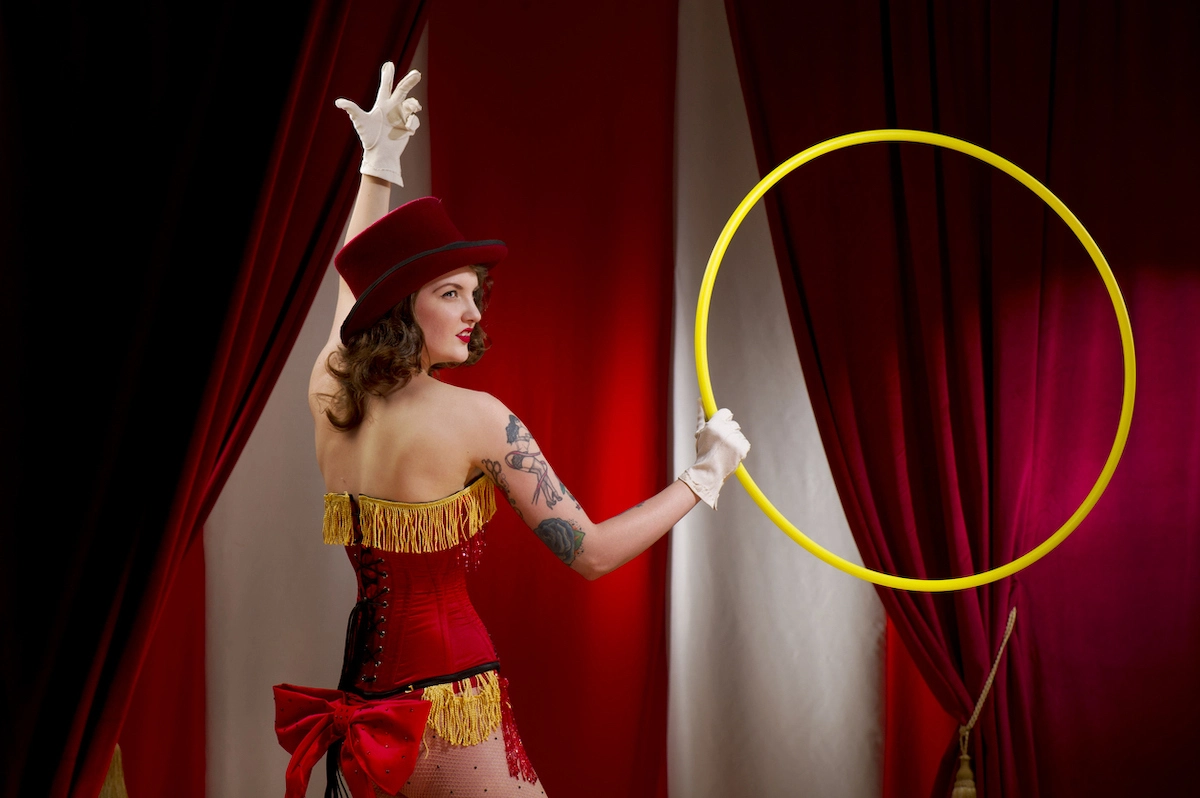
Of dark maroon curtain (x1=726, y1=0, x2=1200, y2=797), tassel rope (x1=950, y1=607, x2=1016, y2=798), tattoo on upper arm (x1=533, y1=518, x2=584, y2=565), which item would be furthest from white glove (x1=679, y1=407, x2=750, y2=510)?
tassel rope (x1=950, y1=607, x2=1016, y2=798)

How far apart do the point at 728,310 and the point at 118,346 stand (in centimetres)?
208

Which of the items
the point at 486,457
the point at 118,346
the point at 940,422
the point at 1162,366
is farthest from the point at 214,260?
the point at 1162,366

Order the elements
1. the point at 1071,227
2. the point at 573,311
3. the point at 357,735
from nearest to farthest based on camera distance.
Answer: the point at 357,735 → the point at 1071,227 → the point at 573,311

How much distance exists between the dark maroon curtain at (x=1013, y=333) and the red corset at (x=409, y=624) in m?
1.13

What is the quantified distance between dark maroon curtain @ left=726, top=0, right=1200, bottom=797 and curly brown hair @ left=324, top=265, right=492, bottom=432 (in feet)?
3.65

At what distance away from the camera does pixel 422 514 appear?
6.46ft

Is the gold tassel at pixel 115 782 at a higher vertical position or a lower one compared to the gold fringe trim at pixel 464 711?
lower

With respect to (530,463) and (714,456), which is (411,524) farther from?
(714,456)

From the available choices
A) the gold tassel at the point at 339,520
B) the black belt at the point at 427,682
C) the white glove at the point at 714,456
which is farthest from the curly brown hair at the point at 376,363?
the white glove at the point at 714,456

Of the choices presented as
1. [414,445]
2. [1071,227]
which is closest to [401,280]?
[414,445]

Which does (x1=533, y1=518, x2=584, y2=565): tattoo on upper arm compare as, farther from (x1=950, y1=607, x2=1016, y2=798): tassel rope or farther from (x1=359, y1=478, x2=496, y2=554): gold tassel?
(x1=950, y1=607, x2=1016, y2=798): tassel rope

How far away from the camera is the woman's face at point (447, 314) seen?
2055 mm

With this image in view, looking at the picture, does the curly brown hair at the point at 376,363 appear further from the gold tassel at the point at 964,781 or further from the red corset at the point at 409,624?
the gold tassel at the point at 964,781

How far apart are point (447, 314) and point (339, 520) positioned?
0.51 metres
